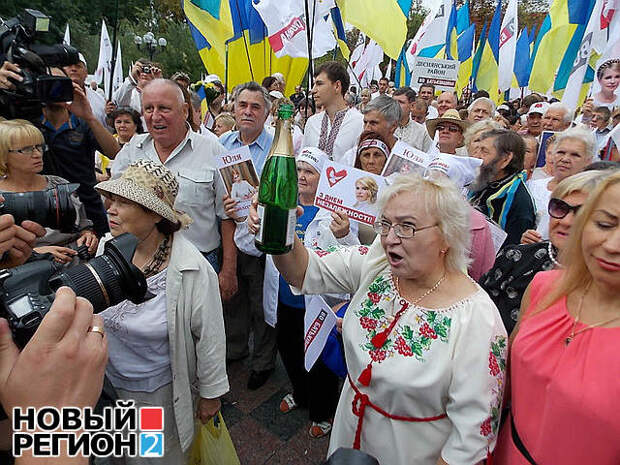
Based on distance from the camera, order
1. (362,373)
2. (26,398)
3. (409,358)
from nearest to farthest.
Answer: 1. (26,398)
2. (409,358)
3. (362,373)

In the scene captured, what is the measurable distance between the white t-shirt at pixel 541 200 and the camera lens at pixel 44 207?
114 inches

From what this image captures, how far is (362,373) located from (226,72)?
240 inches

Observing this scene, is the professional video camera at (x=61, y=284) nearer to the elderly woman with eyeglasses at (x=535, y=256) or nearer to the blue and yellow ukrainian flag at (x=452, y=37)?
the elderly woman with eyeglasses at (x=535, y=256)

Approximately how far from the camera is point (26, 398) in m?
0.82

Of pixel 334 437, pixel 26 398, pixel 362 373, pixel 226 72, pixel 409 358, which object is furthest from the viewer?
pixel 226 72

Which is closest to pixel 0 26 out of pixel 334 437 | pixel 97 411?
pixel 97 411

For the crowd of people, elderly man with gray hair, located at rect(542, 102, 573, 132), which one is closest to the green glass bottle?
the crowd of people

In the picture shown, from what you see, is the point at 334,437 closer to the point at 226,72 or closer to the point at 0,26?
the point at 0,26

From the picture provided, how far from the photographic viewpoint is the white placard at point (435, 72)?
7645 mm

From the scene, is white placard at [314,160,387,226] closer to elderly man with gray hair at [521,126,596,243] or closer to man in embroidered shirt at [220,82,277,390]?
man in embroidered shirt at [220,82,277,390]

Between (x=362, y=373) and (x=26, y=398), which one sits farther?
(x=362, y=373)

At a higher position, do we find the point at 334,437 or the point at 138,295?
the point at 138,295

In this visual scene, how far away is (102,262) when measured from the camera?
3.99ft

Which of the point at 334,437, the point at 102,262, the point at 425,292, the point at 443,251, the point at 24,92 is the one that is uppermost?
the point at 24,92
